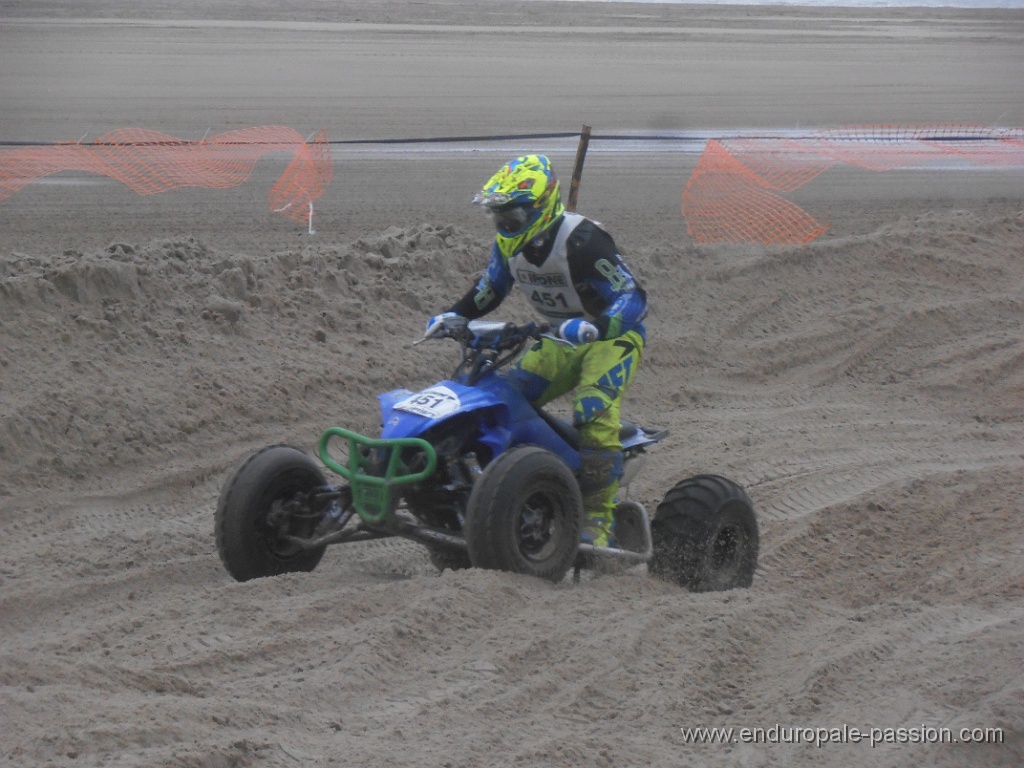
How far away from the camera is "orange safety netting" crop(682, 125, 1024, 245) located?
13.1m

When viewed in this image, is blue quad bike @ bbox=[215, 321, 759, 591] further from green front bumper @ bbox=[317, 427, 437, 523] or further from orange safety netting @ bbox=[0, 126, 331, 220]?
orange safety netting @ bbox=[0, 126, 331, 220]

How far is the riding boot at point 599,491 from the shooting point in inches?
237

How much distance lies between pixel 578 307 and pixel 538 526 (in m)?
1.25

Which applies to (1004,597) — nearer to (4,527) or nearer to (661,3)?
(4,527)

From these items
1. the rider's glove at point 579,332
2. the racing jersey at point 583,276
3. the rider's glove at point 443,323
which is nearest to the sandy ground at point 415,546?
the rider's glove at point 579,332

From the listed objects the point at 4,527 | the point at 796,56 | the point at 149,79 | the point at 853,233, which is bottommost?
the point at 4,527

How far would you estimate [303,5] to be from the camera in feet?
101

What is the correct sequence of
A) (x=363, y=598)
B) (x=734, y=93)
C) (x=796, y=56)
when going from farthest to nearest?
(x=796, y=56), (x=734, y=93), (x=363, y=598)

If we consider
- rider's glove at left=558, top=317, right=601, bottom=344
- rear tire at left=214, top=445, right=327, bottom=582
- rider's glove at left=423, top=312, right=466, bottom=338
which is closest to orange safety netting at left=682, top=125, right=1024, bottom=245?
rider's glove at left=423, top=312, right=466, bottom=338

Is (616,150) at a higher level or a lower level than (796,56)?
lower

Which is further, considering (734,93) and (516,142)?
(734,93)

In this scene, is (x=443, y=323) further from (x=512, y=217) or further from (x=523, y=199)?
(x=523, y=199)

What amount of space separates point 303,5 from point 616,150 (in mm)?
15390

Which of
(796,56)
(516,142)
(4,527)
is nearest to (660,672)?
(4,527)
